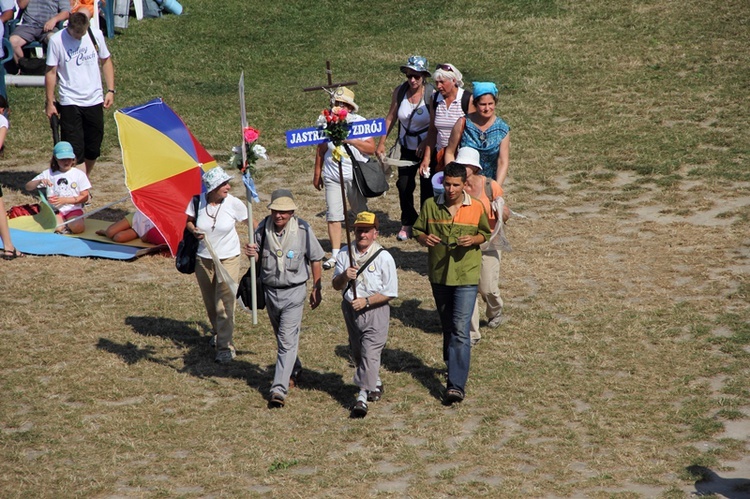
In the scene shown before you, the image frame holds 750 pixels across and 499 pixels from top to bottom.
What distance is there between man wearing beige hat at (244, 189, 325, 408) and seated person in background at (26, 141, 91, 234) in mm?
4775

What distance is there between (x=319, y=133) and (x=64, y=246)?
15.9ft

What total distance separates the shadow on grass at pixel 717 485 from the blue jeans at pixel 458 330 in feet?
6.08

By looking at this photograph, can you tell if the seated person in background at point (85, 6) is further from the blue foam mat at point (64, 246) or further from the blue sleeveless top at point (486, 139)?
the blue sleeveless top at point (486, 139)

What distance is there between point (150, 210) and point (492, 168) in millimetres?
3648

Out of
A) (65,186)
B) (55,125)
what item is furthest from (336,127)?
(55,125)

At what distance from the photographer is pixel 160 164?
1069cm

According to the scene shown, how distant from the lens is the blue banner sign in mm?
7957

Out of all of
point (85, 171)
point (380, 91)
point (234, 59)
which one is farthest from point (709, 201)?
point (234, 59)

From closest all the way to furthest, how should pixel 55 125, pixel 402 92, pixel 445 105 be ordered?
pixel 445 105 → pixel 402 92 → pixel 55 125

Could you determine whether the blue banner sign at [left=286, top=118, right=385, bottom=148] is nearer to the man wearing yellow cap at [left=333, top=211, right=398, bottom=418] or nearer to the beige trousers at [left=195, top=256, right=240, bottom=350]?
the man wearing yellow cap at [left=333, top=211, right=398, bottom=418]

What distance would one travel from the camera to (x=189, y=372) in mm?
8664

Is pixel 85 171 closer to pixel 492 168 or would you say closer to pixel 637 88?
pixel 492 168

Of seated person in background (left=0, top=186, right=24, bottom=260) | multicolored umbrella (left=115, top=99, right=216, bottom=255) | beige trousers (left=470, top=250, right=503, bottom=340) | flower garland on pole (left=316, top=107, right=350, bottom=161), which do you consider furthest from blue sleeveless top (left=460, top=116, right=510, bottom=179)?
seated person in background (left=0, top=186, right=24, bottom=260)

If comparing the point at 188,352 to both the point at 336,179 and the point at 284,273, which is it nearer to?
the point at 284,273
